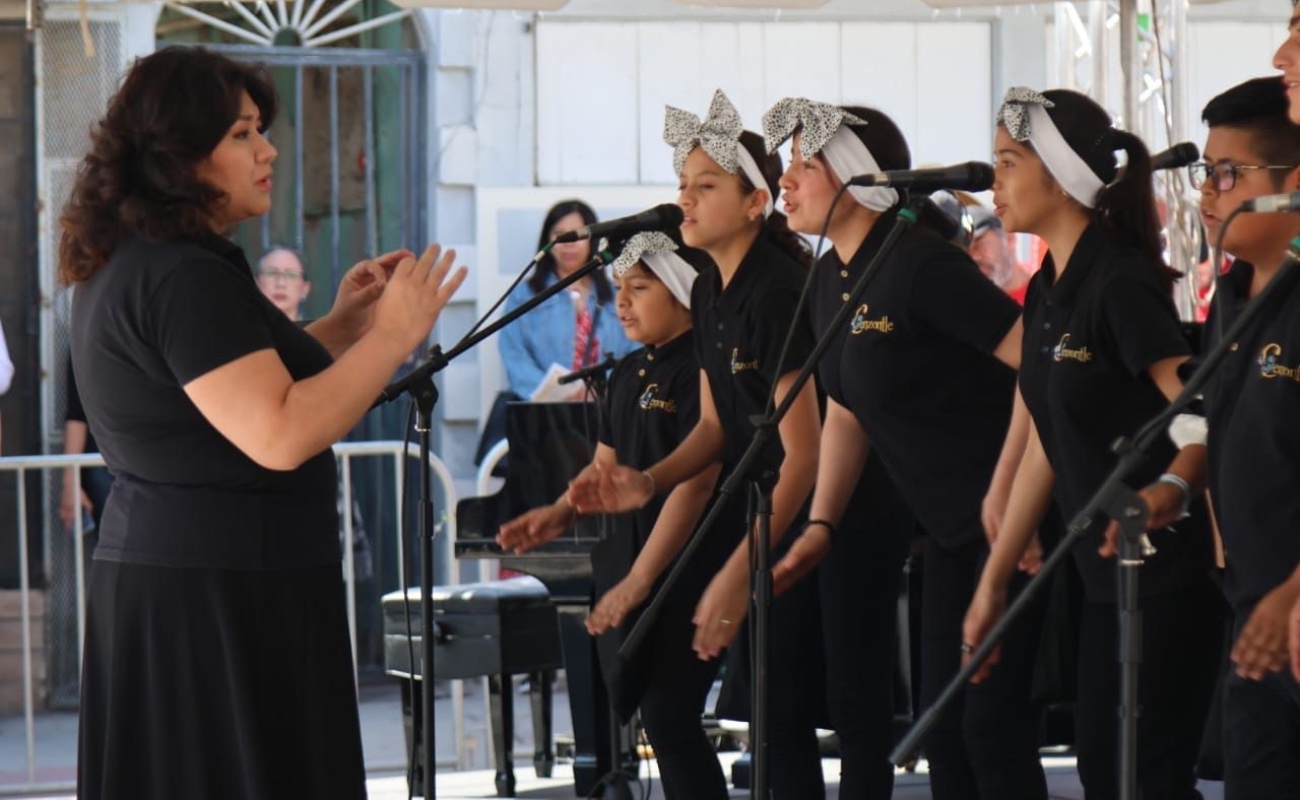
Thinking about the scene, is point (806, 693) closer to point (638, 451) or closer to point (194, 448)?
point (638, 451)

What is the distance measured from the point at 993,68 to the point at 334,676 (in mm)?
7668

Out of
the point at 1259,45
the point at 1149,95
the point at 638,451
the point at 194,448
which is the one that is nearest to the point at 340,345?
the point at 194,448

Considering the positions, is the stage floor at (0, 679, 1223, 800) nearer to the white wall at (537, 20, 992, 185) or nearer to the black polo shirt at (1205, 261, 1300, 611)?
the white wall at (537, 20, 992, 185)

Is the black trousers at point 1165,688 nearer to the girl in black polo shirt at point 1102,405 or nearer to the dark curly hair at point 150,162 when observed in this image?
the girl in black polo shirt at point 1102,405

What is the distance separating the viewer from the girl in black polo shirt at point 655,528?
459 centimetres

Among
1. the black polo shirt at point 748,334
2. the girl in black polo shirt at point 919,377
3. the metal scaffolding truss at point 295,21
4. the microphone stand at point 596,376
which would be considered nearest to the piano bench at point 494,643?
the microphone stand at point 596,376

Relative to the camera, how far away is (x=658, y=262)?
4961mm

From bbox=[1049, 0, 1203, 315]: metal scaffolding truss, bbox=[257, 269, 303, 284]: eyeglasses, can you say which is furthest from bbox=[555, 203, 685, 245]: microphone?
bbox=[257, 269, 303, 284]: eyeglasses

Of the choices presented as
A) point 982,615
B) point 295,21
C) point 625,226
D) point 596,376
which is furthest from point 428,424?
point 295,21

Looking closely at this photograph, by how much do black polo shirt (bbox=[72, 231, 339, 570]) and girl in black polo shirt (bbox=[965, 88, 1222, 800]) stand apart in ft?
4.49

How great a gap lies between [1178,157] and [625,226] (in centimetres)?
110

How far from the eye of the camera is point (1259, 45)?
10508 mm

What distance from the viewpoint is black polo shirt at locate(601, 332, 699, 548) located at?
16.0ft

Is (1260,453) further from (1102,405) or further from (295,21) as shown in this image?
(295,21)
